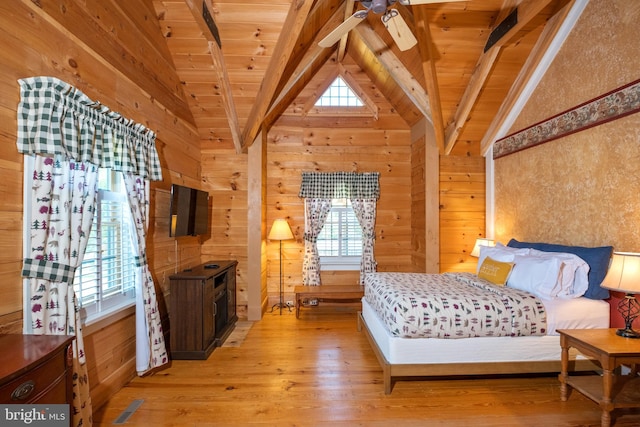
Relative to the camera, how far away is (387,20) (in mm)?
2459

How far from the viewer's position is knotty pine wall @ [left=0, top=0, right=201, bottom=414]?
70.1 inches

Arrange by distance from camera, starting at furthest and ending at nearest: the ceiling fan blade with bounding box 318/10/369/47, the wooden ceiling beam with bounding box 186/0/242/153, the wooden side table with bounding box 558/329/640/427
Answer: the wooden ceiling beam with bounding box 186/0/242/153, the ceiling fan blade with bounding box 318/10/369/47, the wooden side table with bounding box 558/329/640/427

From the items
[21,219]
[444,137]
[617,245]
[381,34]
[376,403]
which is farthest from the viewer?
[444,137]

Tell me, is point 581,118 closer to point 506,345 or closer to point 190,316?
point 506,345

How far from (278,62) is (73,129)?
2.07 m

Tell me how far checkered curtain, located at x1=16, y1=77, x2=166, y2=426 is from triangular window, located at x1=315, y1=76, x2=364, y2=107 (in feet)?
11.7

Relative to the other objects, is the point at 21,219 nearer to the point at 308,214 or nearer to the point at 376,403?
the point at 376,403

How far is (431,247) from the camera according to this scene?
4.62 metres

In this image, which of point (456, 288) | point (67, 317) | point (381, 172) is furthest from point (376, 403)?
point (381, 172)

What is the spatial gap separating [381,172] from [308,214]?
1.38m

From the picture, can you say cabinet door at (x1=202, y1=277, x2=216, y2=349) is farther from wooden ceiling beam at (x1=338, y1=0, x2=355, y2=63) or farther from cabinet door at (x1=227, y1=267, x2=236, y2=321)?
wooden ceiling beam at (x1=338, y1=0, x2=355, y2=63)

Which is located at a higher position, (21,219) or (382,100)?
(382,100)

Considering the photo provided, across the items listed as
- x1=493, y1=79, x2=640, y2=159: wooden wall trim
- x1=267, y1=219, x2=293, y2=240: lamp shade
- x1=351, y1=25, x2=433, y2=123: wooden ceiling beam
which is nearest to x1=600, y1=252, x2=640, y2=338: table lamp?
x1=493, y1=79, x2=640, y2=159: wooden wall trim

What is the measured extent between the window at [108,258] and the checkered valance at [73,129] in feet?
0.88
